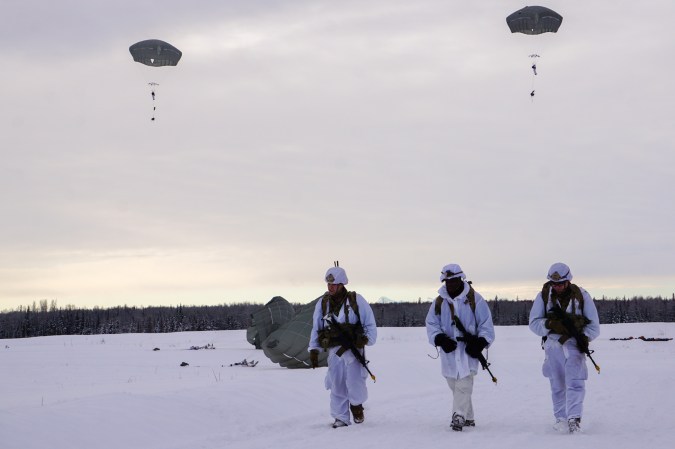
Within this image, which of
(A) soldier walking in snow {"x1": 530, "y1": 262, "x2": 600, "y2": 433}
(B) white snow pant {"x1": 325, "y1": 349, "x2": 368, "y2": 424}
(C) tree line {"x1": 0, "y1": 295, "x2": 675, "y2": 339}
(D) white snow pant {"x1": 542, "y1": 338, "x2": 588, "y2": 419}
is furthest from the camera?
(C) tree line {"x1": 0, "y1": 295, "x2": 675, "y2": 339}

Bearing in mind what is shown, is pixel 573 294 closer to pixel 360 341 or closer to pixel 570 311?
pixel 570 311

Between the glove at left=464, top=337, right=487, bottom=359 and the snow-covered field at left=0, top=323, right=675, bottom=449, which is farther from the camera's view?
the glove at left=464, top=337, right=487, bottom=359

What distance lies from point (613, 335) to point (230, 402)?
3938cm

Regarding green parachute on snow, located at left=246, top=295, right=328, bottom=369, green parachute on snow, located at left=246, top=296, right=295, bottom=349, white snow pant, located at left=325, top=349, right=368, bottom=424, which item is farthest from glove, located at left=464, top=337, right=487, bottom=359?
green parachute on snow, located at left=246, top=296, right=295, bottom=349

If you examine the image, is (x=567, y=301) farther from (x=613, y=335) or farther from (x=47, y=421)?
(x=613, y=335)

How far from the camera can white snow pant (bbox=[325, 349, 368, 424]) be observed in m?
14.8

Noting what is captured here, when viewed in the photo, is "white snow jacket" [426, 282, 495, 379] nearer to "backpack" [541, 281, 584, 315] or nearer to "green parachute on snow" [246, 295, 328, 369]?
"backpack" [541, 281, 584, 315]

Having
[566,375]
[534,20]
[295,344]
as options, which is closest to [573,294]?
[566,375]

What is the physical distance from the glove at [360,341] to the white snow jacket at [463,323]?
1.10 m

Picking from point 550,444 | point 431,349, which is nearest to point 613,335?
point 431,349

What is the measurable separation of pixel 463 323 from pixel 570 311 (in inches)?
63.0

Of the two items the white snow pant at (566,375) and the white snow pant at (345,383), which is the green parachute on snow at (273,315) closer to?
the white snow pant at (345,383)

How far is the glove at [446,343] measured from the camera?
556 inches

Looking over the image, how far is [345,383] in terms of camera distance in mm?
15031
